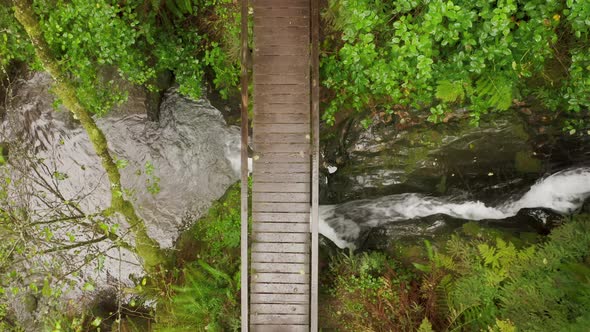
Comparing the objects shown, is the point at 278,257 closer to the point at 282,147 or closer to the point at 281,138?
the point at 282,147

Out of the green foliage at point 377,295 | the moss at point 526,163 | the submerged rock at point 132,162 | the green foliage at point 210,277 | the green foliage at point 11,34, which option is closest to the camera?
the green foliage at point 11,34

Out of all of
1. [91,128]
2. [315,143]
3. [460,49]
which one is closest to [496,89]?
[460,49]

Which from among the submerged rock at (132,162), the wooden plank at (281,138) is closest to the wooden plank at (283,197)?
the wooden plank at (281,138)

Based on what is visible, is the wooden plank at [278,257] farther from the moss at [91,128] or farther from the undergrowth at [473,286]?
the moss at [91,128]

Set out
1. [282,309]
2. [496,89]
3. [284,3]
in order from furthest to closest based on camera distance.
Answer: [282,309] < [284,3] < [496,89]

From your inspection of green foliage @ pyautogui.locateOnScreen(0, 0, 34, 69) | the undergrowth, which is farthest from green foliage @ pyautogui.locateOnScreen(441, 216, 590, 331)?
green foliage @ pyautogui.locateOnScreen(0, 0, 34, 69)

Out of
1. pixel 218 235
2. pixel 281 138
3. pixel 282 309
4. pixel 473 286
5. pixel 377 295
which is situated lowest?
pixel 282 309

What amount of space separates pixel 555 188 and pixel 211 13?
22.2ft

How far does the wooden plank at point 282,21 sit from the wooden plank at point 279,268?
377cm

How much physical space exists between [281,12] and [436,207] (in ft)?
14.9

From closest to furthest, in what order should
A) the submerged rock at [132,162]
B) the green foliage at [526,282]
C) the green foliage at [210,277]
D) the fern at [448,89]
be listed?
the green foliage at [526,282] < the fern at [448,89] < the green foliage at [210,277] < the submerged rock at [132,162]

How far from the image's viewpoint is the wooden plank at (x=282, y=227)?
21.4ft

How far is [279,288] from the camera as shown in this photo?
21.5 feet

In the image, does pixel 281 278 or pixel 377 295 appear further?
pixel 377 295
